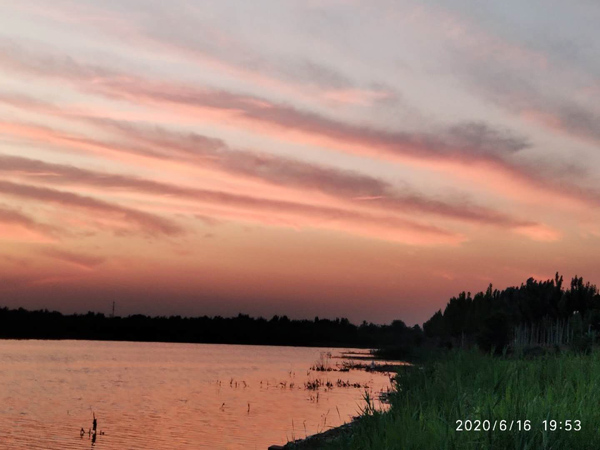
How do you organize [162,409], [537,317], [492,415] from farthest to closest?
[537,317] < [162,409] < [492,415]

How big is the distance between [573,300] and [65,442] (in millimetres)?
74644

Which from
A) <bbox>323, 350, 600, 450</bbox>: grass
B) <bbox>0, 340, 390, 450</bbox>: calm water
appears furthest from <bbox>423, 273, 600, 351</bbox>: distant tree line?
<bbox>323, 350, 600, 450</bbox>: grass

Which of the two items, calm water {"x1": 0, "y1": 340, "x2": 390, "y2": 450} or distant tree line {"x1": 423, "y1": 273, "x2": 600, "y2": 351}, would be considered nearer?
calm water {"x1": 0, "y1": 340, "x2": 390, "y2": 450}

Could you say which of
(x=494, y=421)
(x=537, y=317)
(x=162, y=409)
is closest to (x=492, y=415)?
(x=494, y=421)

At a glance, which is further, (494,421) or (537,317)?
(537,317)

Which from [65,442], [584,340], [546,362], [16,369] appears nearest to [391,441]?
[546,362]

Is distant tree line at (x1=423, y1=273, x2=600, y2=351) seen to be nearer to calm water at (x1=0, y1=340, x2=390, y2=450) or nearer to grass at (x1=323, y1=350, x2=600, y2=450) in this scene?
calm water at (x1=0, y1=340, x2=390, y2=450)

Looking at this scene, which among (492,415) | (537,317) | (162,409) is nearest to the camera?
(492,415)

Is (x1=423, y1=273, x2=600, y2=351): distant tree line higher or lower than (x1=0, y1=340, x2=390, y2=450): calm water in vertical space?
higher

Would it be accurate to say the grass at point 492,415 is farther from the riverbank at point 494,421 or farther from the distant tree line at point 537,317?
the distant tree line at point 537,317

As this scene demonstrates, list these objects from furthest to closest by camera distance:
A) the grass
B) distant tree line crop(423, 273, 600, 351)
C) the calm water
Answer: distant tree line crop(423, 273, 600, 351) < the calm water < the grass

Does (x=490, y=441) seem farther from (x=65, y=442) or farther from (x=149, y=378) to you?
(x=149, y=378)

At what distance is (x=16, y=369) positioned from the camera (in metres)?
70.5

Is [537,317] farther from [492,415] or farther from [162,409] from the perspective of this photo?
[492,415]
